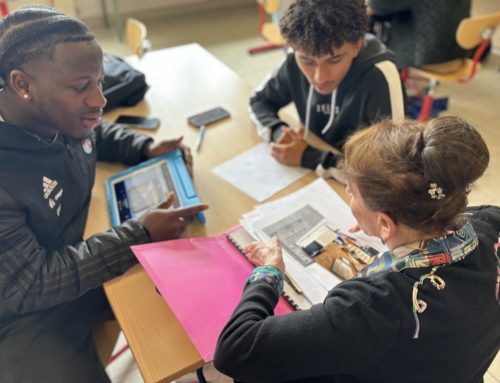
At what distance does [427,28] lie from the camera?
2.34 meters

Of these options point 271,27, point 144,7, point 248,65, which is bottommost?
point 248,65

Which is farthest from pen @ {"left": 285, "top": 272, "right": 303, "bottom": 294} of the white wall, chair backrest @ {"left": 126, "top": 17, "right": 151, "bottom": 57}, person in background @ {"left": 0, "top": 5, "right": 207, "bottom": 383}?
the white wall

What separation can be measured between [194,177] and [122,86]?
53cm

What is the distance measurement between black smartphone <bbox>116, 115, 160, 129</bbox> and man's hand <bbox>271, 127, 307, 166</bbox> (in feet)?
1.48

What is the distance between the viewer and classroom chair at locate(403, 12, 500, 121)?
80.8 inches

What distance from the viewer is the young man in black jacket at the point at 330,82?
1.20 meters

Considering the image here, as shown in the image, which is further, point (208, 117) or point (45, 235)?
point (208, 117)

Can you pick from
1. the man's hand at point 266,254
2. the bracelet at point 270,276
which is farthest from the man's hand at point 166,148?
the bracelet at point 270,276

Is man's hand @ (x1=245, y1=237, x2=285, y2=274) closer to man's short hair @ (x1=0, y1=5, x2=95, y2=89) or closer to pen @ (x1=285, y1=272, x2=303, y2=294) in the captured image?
pen @ (x1=285, y1=272, x2=303, y2=294)

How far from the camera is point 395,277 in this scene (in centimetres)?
67

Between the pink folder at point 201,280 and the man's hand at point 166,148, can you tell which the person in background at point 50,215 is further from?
the man's hand at point 166,148

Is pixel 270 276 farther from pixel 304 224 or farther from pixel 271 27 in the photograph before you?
pixel 271 27

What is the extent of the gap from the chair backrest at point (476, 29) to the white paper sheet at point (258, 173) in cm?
136

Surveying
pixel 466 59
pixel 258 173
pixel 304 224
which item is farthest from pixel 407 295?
pixel 466 59
